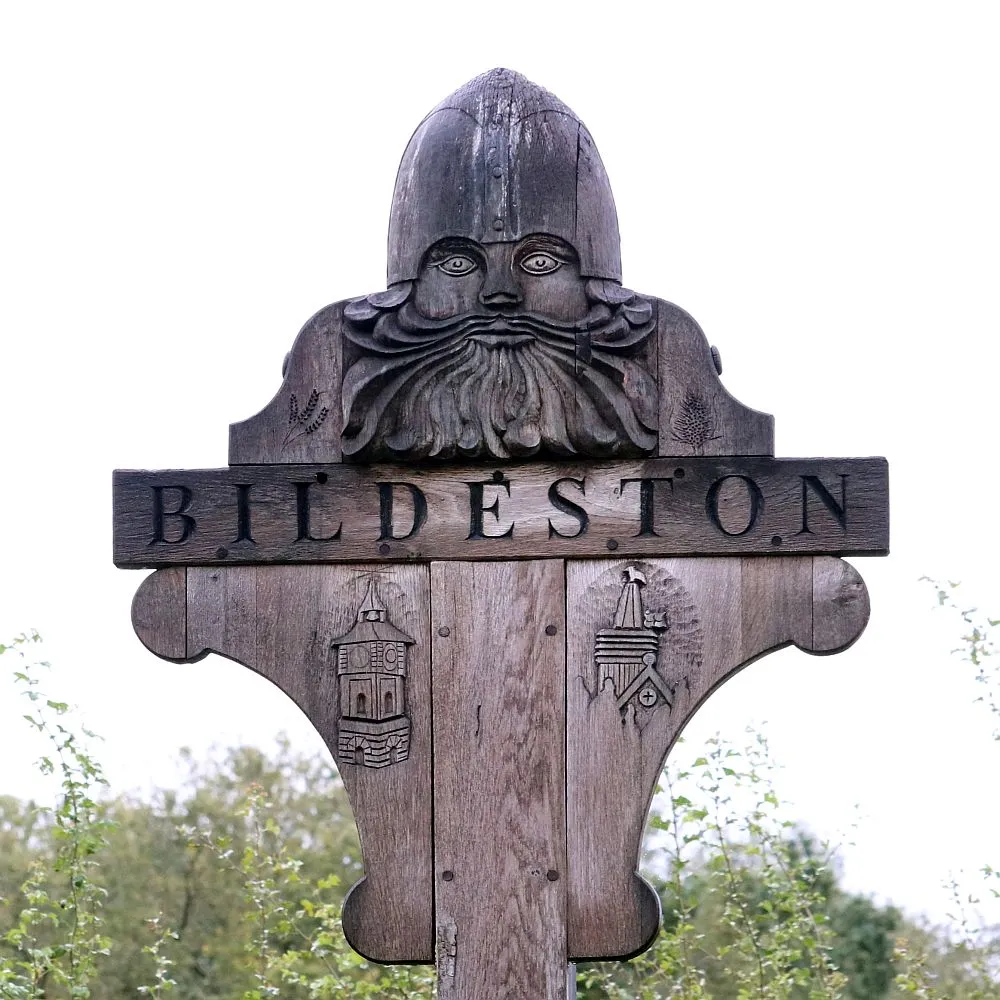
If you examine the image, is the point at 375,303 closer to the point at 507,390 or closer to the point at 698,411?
the point at 507,390

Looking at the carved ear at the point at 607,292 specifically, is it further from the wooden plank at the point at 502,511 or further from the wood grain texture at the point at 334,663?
the wood grain texture at the point at 334,663

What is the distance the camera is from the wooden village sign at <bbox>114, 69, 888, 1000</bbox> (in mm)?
3857

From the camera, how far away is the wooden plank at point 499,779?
3818 mm

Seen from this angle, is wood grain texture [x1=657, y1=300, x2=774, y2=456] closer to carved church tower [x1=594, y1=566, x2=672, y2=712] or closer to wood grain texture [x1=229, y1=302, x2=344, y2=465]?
carved church tower [x1=594, y1=566, x2=672, y2=712]

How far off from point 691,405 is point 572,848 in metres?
1.02

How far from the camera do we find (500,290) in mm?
3988

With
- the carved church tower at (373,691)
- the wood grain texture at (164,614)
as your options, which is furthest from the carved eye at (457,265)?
the wood grain texture at (164,614)

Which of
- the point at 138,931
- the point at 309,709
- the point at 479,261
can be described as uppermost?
the point at 479,261

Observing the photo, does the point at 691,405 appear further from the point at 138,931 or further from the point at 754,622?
the point at 138,931

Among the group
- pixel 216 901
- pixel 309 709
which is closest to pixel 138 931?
pixel 216 901

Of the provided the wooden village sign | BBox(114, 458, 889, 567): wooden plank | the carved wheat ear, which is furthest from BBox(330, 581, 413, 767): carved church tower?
the carved wheat ear

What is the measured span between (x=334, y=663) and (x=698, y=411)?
39.4 inches

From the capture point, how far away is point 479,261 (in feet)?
13.2

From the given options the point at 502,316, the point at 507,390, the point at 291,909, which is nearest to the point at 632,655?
the point at 507,390
